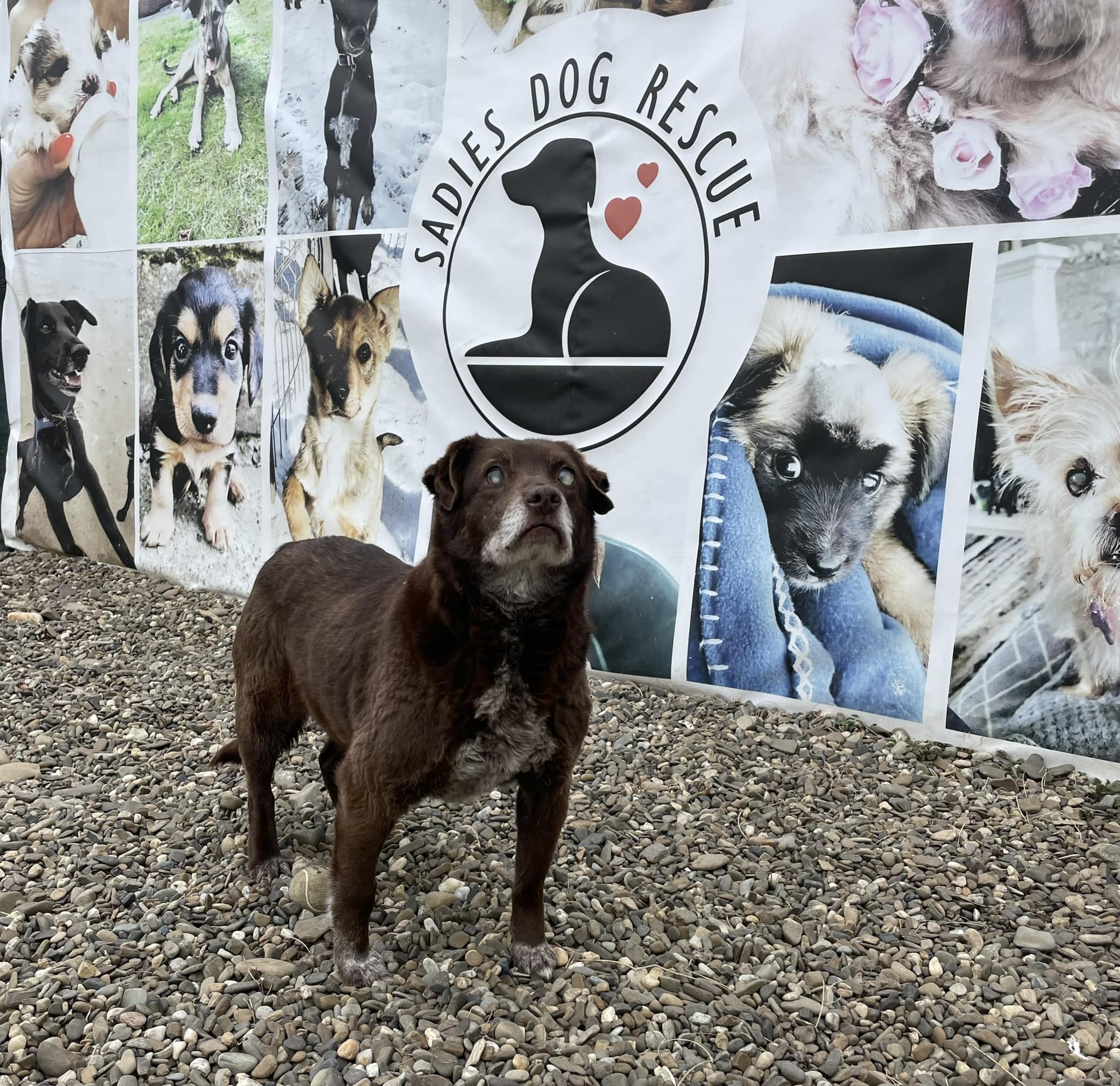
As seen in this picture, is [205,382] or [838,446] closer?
[838,446]

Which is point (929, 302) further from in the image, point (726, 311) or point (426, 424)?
point (426, 424)

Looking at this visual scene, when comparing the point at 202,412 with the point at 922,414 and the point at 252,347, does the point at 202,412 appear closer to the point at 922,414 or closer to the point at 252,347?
the point at 252,347

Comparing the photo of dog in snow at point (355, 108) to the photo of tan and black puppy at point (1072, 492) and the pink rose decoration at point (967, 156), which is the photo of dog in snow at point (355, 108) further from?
the photo of tan and black puppy at point (1072, 492)

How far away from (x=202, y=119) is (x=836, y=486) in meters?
5.50

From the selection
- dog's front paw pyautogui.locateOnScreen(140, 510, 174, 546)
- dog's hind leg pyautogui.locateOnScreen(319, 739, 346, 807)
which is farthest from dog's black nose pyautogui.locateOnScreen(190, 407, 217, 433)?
dog's hind leg pyautogui.locateOnScreen(319, 739, 346, 807)

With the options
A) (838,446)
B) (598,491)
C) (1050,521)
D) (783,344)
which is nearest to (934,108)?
(783,344)

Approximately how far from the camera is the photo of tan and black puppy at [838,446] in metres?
4.64

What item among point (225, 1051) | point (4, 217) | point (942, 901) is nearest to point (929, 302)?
point (942, 901)

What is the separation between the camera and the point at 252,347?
704 cm

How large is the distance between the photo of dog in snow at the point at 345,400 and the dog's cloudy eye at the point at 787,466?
2326mm

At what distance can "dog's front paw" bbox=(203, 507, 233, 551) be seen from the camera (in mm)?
7316

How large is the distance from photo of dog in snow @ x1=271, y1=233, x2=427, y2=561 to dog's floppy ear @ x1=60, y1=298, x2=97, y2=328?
215cm

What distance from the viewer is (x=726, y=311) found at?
5086mm

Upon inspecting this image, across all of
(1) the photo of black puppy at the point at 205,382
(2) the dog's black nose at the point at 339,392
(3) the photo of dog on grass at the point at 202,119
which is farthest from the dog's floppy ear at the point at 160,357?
(2) the dog's black nose at the point at 339,392
